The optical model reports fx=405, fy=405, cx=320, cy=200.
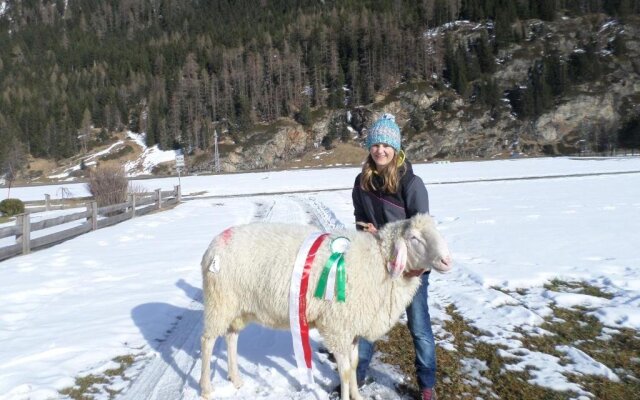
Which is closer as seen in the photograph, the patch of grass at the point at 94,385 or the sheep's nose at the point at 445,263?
the sheep's nose at the point at 445,263

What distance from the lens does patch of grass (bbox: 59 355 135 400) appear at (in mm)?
3832

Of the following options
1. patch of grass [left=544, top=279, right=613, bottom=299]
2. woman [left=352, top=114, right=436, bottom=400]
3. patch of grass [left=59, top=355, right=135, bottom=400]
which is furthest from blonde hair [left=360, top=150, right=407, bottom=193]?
patch of grass [left=544, top=279, right=613, bottom=299]

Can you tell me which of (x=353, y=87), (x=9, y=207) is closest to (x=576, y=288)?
(x=9, y=207)

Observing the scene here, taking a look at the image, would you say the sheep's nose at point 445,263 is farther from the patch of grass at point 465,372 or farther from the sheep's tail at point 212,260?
the sheep's tail at point 212,260

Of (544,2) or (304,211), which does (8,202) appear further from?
(544,2)

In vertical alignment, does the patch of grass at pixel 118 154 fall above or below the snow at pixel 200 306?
above

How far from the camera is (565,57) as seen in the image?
87.5 meters

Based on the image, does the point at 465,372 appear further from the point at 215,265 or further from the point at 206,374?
the point at 215,265

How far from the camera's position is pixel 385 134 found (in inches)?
138

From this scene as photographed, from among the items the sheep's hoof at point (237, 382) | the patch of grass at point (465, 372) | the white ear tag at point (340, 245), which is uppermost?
the white ear tag at point (340, 245)

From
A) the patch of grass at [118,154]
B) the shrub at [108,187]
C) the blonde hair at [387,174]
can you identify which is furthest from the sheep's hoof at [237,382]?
the patch of grass at [118,154]

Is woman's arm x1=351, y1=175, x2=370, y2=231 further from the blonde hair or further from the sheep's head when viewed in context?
the sheep's head

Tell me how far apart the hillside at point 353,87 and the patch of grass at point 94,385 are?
228 ft

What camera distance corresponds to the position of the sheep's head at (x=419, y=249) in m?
3.18
